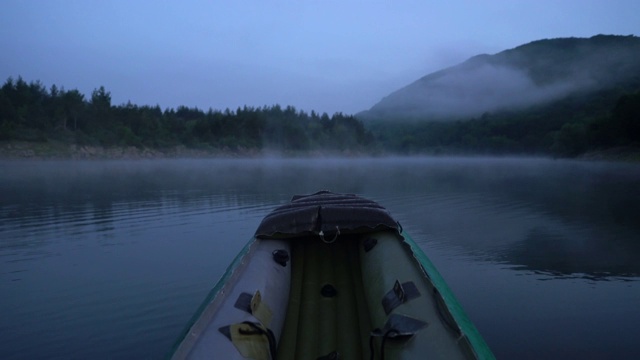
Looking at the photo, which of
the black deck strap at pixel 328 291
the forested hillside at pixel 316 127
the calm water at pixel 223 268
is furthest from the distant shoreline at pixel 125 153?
the black deck strap at pixel 328 291

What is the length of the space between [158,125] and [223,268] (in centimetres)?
7087

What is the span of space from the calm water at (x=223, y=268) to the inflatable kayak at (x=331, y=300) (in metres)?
1.51

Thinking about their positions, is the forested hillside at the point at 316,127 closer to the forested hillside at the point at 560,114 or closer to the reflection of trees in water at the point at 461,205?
the forested hillside at the point at 560,114

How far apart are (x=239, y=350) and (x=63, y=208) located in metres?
15.3

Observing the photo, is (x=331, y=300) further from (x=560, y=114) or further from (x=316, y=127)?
(x=560, y=114)

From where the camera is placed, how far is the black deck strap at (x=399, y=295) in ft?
13.9

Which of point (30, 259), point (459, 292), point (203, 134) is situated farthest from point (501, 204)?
point (203, 134)

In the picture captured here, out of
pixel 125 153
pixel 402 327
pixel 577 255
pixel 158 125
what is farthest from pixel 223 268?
pixel 158 125

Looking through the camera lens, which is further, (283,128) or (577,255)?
(283,128)

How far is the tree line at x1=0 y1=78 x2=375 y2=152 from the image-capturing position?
57.6m

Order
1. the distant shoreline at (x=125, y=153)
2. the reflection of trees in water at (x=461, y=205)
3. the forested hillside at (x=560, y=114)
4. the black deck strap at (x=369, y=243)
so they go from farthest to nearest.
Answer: the forested hillside at (x=560, y=114), the distant shoreline at (x=125, y=153), the reflection of trees in water at (x=461, y=205), the black deck strap at (x=369, y=243)

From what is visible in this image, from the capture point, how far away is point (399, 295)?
432 centimetres

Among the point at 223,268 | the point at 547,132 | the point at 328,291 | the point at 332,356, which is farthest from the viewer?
the point at 547,132

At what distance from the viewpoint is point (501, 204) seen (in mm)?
17906
